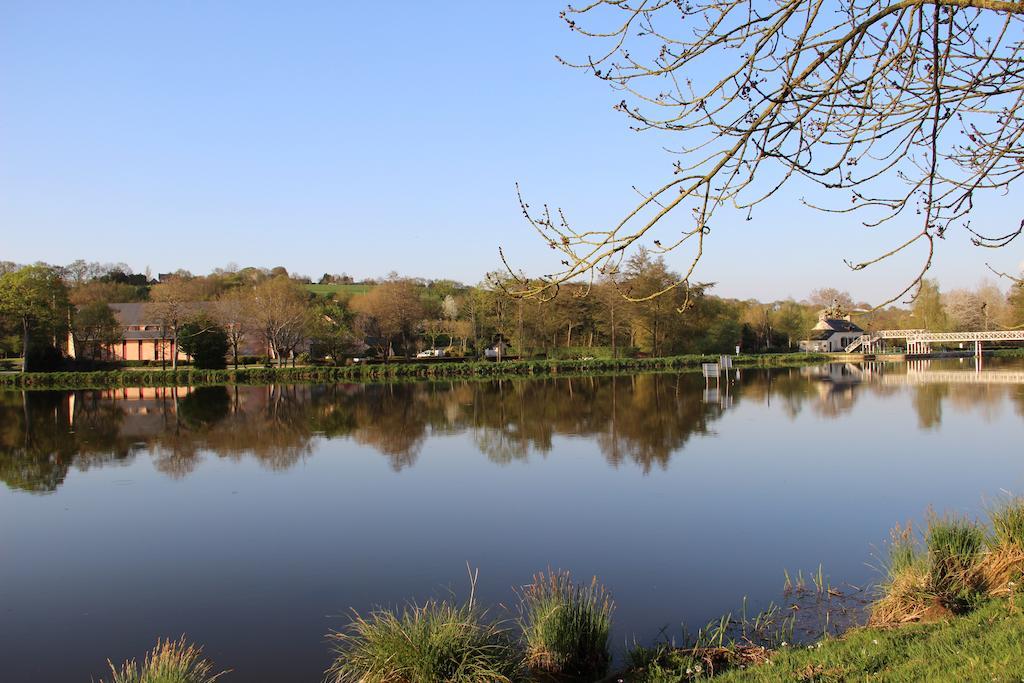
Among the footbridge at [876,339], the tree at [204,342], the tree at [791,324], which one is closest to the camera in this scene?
the tree at [204,342]

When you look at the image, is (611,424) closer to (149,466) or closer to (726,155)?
(149,466)

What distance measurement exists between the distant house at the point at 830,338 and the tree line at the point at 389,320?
153 cm

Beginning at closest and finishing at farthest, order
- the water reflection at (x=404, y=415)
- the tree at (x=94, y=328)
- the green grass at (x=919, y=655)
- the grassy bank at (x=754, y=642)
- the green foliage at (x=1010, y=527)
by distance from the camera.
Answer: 1. the green grass at (x=919, y=655)
2. the grassy bank at (x=754, y=642)
3. the green foliage at (x=1010, y=527)
4. the water reflection at (x=404, y=415)
5. the tree at (x=94, y=328)

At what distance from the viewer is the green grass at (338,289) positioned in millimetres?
82500

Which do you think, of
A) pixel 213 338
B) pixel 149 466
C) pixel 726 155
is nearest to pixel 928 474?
pixel 726 155

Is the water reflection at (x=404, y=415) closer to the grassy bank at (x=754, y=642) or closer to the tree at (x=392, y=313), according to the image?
the grassy bank at (x=754, y=642)

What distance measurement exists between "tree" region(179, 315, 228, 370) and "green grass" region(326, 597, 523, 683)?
43129mm

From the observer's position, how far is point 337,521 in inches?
400

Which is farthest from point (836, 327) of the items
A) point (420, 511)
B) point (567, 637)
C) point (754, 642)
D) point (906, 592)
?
point (567, 637)

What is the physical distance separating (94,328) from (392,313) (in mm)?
19047

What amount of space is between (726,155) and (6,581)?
822 cm

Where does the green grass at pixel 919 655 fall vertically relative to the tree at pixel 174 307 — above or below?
below

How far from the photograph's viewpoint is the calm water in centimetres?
672

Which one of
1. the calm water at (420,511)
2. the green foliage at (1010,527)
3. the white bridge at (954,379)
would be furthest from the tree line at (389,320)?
the green foliage at (1010,527)
